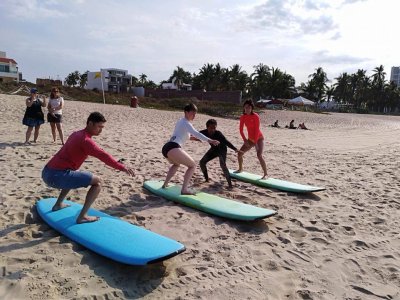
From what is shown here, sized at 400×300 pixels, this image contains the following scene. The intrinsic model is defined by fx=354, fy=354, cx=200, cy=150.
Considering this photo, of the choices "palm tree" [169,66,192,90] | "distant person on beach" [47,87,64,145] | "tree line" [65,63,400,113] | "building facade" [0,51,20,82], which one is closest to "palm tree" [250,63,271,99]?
"tree line" [65,63,400,113]

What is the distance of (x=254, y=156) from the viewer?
10.5 metres

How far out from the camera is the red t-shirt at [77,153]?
157 inches

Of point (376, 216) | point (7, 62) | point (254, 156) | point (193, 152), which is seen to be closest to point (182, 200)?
point (376, 216)

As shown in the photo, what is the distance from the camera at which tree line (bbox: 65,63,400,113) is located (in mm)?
68375

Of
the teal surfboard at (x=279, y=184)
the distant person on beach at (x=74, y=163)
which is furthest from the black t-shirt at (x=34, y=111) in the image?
the distant person on beach at (x=74, y=163)

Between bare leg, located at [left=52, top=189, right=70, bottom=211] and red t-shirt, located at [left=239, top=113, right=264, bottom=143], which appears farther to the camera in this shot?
red t-shirt, located at [left=239, top=113, right=264, bottom=143]

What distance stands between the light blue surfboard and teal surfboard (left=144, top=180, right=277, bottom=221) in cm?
133

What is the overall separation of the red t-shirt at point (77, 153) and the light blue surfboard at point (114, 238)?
0.70 metres

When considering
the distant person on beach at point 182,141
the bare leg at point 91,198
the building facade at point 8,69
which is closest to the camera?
the bare leg at point 91,198

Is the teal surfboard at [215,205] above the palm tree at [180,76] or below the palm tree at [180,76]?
below

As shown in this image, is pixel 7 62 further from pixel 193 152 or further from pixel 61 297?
pixel 61 297

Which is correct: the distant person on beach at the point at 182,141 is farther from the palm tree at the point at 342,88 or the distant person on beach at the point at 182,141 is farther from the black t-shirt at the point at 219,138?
the palm tree at the point at 342,88

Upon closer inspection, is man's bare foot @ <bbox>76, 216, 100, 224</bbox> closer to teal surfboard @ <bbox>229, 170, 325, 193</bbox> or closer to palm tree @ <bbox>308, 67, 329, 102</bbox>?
teal surfboard @ <bbox>229, 170, 325, 193</bbox>

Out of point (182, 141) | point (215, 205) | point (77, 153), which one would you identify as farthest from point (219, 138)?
point (77, 153)
